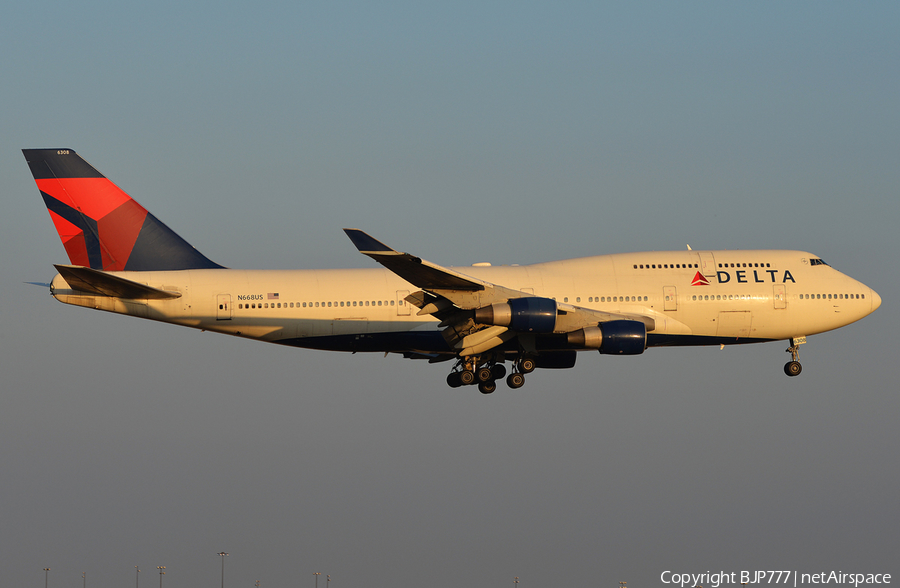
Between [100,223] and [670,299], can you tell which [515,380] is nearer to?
[670,299]

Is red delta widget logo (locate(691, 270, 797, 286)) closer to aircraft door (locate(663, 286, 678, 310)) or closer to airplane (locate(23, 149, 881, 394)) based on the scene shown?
airplane (locate(23, 149, 881, 394))

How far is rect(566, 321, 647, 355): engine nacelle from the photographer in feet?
125

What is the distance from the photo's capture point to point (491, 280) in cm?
4031

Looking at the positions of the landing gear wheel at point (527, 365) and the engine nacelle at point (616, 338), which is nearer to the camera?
the engine nacelle at point (616, 338)

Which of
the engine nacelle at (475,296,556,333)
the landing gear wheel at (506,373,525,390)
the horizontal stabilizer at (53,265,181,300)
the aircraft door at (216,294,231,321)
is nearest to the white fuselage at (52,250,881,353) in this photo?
the aircraft door at (216,294,231,321)

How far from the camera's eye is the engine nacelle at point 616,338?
3806 cm

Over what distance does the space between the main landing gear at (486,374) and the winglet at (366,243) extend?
8404 mm

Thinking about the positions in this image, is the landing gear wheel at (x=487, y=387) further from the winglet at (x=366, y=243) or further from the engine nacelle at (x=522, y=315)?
the winglet at (x=366, y=243)

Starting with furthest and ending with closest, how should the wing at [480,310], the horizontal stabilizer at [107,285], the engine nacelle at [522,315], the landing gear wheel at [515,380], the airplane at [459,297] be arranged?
the landing gear wheel at [515,380], the airplane at [459,297], the horizontal stabilizer at [107,285], the engine nacelle at [522,315], the wing at [480,310]

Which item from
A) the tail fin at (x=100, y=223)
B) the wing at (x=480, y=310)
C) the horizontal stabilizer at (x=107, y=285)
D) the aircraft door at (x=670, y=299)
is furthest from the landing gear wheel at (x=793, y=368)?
the horizontal stabilizer at (x=107, y=285)

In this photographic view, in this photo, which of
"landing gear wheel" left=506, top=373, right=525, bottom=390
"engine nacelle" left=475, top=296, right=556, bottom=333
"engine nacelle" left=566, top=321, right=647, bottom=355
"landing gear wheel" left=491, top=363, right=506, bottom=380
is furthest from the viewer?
"landing gear wheel" left=491, top=363, right=506, bottom=380

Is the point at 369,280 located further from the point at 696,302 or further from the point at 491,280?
the point at 696,302

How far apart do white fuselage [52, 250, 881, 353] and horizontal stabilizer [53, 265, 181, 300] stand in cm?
30

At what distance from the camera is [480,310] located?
121 feet
